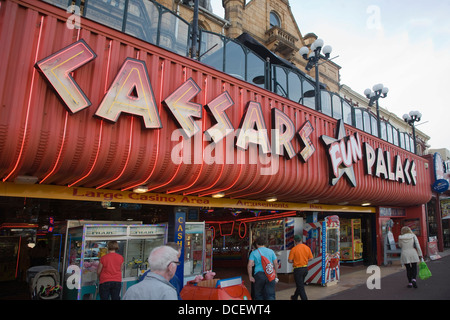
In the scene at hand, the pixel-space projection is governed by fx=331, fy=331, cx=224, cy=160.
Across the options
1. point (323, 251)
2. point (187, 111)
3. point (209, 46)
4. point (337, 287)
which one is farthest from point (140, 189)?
point (337, 287)

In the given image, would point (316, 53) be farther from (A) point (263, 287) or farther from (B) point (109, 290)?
(B) point (109, 290)

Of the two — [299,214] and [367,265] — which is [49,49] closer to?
[299,214]

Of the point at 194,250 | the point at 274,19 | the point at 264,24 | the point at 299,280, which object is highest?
the point at 274,19

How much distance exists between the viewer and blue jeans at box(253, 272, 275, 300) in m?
6.88

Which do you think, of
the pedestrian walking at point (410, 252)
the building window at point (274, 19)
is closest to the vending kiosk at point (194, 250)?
the pedestrian walking at point (410, 252)

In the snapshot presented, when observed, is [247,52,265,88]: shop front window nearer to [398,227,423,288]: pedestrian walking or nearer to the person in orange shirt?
the person in orange shirt

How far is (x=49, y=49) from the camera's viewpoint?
593 centimetres

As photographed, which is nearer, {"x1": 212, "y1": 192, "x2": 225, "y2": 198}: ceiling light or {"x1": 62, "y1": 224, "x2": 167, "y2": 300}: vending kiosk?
{"x1": 62, "y1": 224, "x2": 167, "y2": 300}: vending kiosk

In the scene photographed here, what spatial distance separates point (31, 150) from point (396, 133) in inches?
718

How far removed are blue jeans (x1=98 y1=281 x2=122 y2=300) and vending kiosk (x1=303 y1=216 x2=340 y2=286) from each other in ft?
23.5

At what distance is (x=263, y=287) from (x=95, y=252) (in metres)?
4.50

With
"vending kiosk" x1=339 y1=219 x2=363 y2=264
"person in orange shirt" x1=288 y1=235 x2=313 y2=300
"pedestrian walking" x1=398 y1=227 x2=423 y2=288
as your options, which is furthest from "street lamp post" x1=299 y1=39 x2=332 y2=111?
"vending kiosk" x1=339 y1=219 x2=363 y2=264

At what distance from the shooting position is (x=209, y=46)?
1023 centimetres

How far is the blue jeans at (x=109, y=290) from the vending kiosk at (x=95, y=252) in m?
0.92
